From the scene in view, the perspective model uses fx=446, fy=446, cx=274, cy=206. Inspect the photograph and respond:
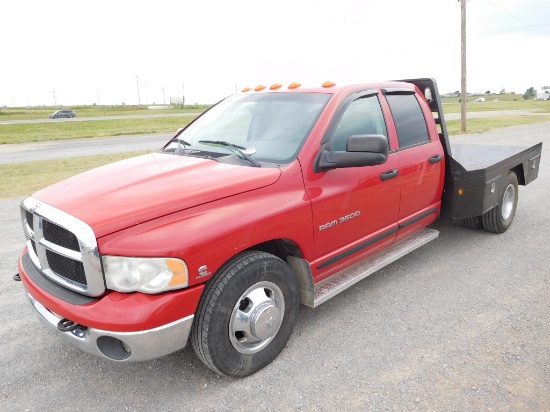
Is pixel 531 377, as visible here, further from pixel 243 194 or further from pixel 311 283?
pixel 243 194

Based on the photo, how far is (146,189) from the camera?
2.75 meters

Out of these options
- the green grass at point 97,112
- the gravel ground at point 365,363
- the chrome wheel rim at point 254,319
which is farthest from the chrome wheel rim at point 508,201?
the green grass at point 97,112

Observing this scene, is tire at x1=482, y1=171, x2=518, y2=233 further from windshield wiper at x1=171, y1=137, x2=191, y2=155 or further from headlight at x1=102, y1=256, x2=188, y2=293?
headlight at x1=102, y1=256, x2=188, y2=293

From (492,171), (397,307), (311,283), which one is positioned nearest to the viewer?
(311,283)

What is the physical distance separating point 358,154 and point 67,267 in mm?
1971

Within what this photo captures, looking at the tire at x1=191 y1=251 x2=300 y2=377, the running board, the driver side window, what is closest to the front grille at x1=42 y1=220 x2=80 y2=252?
the tire at x1=191 y1=251 x2=300 y2=377

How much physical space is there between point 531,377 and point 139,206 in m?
2.57

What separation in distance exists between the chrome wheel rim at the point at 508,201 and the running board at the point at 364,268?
4.78 ft

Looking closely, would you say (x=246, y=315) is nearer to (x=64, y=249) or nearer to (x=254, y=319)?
(x=254, y=319)

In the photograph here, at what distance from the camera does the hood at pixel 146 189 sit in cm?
246

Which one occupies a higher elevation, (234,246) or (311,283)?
(234,246)

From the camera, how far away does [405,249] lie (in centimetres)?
412

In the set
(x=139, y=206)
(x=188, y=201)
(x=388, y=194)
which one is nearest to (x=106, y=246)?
Answer: (x=139, y=206)

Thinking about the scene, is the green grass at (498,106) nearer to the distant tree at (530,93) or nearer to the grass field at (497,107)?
the grass field at (497,107)
